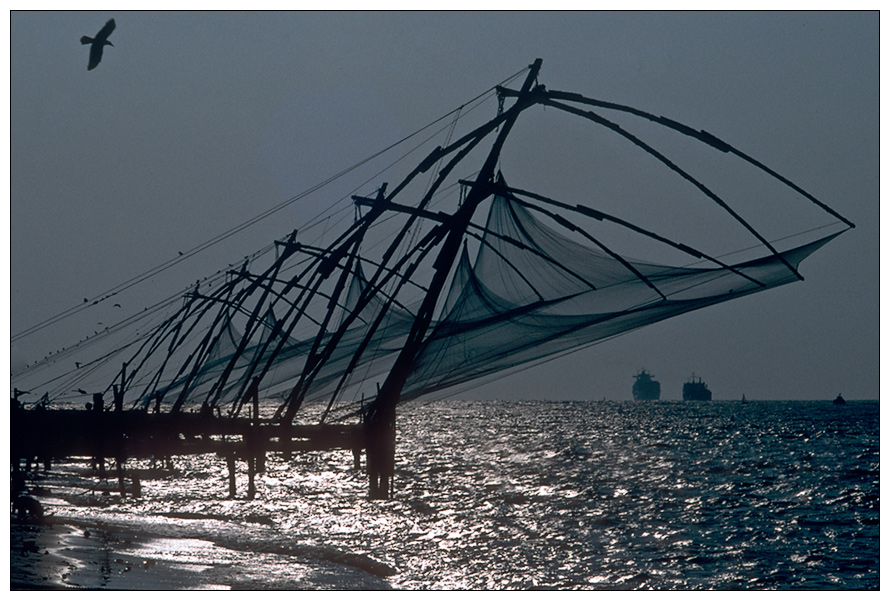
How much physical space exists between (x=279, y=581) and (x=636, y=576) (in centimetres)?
879

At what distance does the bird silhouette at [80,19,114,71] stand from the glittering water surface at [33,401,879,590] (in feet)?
33.6

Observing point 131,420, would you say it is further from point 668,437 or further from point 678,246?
point 668,437

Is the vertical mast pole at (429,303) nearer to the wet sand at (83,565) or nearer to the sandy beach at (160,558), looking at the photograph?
the sandy beach at (160,558)

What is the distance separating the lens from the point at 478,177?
17.8 m

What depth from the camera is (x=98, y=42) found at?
14242 millimetres

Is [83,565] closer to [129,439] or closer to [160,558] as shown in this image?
[160,558]

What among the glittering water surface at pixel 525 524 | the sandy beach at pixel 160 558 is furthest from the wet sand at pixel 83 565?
the glittering water surface at pixel 525 524

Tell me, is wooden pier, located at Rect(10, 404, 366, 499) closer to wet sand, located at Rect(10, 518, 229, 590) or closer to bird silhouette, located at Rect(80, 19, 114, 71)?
wet sand, located at Rect(10, 518, 229, 590)

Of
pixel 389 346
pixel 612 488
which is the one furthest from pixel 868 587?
pixel 612 488

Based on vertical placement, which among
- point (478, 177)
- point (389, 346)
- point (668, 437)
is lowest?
point (668, 437)

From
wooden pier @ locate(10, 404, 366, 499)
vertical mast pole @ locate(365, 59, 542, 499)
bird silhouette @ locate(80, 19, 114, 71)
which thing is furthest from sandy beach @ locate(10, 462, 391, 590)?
bird silhouette @ locate(80, 19, 114, 71)

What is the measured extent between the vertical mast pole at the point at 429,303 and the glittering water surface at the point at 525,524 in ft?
13.2

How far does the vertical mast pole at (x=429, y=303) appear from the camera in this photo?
659 inches

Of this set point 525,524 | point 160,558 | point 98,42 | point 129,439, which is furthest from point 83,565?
point 525,524
